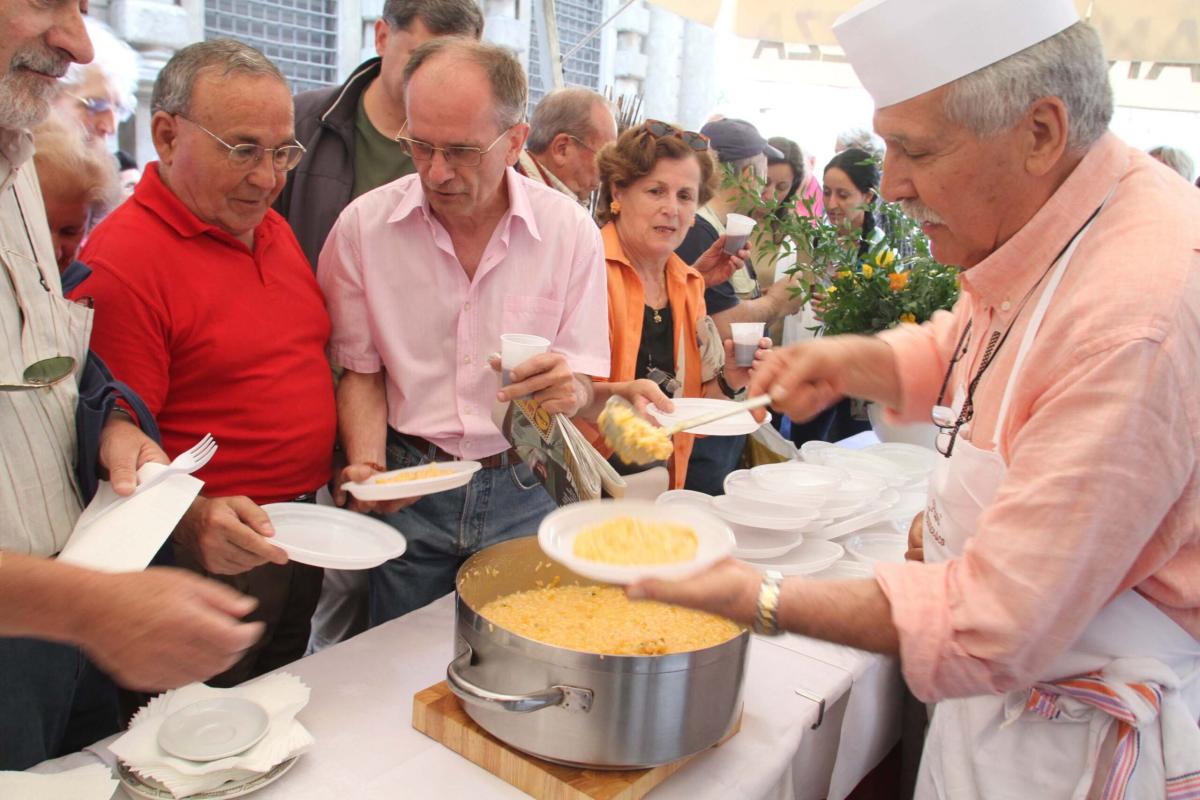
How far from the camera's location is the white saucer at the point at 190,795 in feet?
3.84

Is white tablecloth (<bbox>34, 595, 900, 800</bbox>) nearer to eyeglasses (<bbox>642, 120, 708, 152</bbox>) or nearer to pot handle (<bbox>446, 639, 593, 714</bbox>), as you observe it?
pot handle (<bbox>446, 639, 593, 714</bbox>)

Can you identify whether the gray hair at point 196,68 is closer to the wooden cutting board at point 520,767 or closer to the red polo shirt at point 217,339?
the red polo shirt at point 217,339

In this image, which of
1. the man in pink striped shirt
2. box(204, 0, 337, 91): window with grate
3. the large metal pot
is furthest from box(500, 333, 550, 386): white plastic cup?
box(204, 0, 337, 91): window with grate

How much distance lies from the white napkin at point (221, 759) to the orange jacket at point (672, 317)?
1.51 meters

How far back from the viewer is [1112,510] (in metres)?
0.98

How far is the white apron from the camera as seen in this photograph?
115cm

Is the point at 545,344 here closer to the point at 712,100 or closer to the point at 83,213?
the point at 83,213

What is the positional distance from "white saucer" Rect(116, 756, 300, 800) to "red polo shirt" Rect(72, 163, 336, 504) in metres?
0.74

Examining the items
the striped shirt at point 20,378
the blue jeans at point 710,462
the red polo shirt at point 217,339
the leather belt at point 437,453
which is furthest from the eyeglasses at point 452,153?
the blue jeans at point 710,462

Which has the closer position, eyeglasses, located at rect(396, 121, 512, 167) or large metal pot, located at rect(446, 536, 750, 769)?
large metal pot, located at rect(446, 536, 750, 769)

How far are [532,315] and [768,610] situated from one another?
3.69 ft

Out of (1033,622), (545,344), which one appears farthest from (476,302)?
(1033,622)

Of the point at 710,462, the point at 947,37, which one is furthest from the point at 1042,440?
the point at 710,462

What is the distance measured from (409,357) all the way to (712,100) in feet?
26.8
